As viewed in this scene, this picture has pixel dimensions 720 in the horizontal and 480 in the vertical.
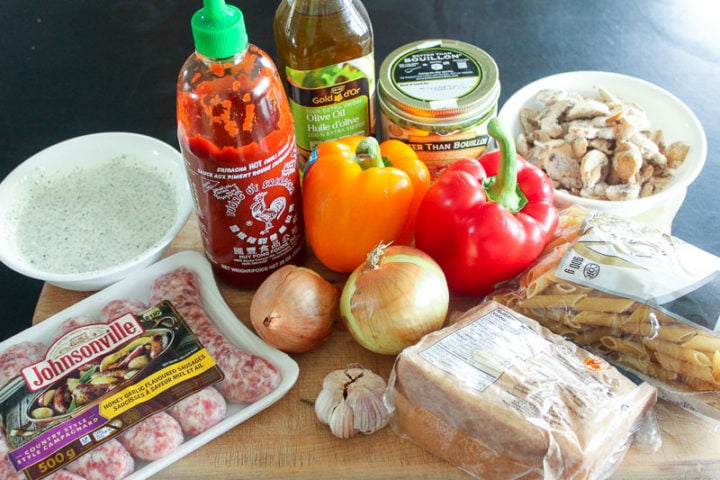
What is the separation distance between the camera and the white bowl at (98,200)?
105 cm

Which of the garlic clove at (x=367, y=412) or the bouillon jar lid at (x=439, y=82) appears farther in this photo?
the bouillon jar lid at (x=439, y=82)

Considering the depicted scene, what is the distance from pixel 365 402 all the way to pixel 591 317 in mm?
314

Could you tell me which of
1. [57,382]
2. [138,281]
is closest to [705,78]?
[138,281]

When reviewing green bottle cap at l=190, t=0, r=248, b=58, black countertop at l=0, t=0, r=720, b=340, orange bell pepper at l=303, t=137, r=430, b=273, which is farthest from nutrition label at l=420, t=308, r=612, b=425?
black countertop at l=0, t=0, r=720, b=340

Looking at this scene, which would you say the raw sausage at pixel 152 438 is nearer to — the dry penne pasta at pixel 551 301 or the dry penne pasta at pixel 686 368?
the dry penne pasta at pixel 551 301

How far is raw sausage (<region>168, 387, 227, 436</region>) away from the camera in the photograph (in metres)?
0.92

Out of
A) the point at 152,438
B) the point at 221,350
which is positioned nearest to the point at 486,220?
the point at 221,350

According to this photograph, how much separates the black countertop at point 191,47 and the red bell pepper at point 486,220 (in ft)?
2.43

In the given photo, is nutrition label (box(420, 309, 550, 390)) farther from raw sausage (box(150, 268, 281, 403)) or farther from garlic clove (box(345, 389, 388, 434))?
raw sausage (box(150, 268, 281, 403))

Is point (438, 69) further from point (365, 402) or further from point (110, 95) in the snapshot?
point (110, 95)

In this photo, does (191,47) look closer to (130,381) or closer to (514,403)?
(130,381)

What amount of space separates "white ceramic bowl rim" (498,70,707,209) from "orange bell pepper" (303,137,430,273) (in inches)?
9.6

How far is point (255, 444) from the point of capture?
93 centimetres

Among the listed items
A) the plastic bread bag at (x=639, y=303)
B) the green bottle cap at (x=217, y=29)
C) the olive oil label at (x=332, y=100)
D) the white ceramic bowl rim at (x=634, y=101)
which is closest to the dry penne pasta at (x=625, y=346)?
the plastic bread bag at (x=639, y=303)
